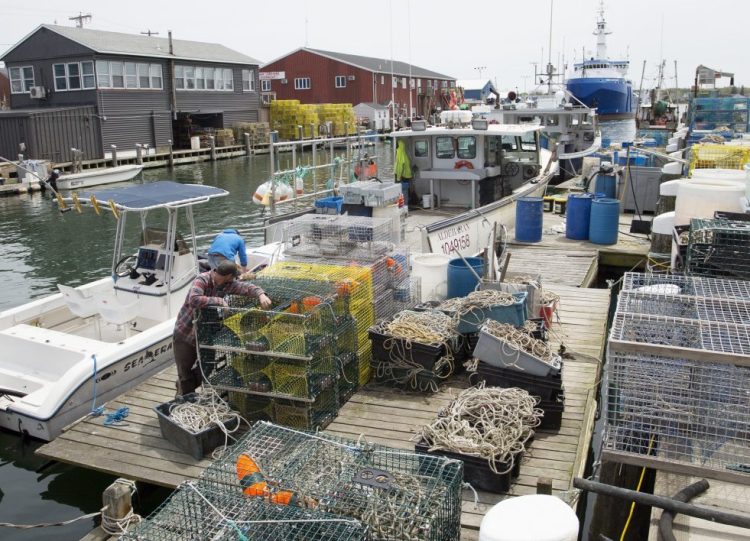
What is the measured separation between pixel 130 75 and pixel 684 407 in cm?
3539

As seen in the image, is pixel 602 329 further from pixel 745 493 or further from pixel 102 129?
pixel 102 129

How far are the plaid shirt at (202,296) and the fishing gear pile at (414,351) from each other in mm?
1320

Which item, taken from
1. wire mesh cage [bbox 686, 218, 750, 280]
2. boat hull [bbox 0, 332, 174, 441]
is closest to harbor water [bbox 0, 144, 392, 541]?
boat hull [bbox 0, 332, 174, 441]

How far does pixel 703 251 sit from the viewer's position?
580cm

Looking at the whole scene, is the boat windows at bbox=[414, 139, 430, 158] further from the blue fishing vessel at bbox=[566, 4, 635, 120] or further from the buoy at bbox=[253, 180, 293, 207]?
the blue fishing vessel at bbox=[566, 4, 635, 120]

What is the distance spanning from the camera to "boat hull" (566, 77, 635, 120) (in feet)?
149

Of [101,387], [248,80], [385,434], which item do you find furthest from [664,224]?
[248,80]

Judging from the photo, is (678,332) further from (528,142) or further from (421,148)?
(528,142)

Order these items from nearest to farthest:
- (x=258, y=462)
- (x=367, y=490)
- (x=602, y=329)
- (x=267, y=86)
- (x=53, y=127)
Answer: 1. (x=367, y=490)
2. (x=258, y=462)
3. (x=602, y=329)
4. (x=53, y=127)
5. (x=267, y=86)

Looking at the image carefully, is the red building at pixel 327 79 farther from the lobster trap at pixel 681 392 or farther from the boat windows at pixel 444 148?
the lobster trap at pixel 681 392

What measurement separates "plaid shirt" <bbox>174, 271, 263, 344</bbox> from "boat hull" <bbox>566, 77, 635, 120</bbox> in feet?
141

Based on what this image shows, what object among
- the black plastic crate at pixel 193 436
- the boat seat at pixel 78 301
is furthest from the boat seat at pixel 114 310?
the black plastic crate at pixel 193 436

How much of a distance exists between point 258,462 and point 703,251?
13.4 ft

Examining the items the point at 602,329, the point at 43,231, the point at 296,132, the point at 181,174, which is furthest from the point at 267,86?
the point at 602,329
